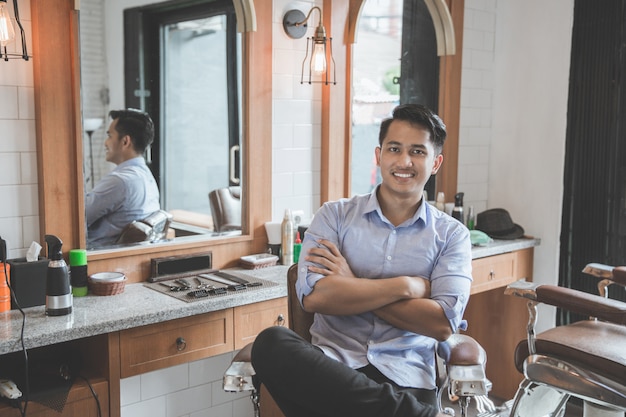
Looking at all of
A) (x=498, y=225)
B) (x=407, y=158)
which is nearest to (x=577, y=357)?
(x=407, y=158)

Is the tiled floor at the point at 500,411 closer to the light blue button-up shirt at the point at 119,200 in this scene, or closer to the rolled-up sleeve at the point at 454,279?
the rolled-up sleeve at the point at 454,279

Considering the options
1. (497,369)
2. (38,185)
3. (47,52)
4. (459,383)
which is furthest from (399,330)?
(497,369)

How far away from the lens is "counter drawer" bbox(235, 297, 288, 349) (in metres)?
2.74

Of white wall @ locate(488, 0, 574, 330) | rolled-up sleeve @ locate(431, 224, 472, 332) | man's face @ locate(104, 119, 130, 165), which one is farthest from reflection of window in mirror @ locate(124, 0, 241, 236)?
white wall @ locate(488, 0, 574, 330)

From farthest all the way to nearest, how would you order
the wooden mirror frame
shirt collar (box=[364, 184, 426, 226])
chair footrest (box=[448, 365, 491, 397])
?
the wooden mirror frame → shirt collar (box=[364, 184, 426, 226]) → chair footrest (box=[448, 365, 491, 397])

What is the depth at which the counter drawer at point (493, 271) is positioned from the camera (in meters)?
3.68

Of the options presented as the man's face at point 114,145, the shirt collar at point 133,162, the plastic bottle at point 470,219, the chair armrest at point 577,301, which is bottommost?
the chair armrest at point 577,301

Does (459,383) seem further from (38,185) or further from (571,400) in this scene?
(571,400)

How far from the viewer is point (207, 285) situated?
2826 millimetres

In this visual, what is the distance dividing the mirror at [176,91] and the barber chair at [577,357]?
56.6 inches

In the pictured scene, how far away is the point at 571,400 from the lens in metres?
4.00

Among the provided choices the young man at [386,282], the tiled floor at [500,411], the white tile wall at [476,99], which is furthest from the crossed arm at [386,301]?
the white tile wall at [476,99]

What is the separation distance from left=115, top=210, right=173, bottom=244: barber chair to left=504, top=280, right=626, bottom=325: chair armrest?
1546 millimetres

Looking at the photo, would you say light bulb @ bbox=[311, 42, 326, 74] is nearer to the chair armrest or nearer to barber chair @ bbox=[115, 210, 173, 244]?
barber chair @ bbox=[115, 210, 173, 244]
